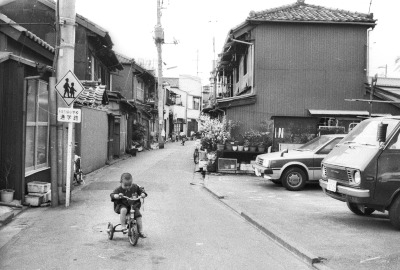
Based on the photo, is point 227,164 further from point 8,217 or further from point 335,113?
A: point 8,217

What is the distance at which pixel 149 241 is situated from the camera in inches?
291

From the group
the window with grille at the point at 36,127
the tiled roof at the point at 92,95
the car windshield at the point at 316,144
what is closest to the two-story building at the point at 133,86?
the tiled roof at the point at 92,95

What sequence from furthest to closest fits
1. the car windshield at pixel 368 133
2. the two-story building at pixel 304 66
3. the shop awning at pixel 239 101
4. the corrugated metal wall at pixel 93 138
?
the two-story building at pixel 304 66 → the shop awning at pixel 239 101 → the corrugated metal wall at pixel 93 138 → the car windshield at pixel 368 133

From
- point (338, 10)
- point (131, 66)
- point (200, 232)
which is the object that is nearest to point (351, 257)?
point (200, 232)

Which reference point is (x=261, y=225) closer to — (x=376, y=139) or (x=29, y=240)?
(x=376, y=139)

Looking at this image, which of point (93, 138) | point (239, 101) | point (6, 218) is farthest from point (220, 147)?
point (6, 218)

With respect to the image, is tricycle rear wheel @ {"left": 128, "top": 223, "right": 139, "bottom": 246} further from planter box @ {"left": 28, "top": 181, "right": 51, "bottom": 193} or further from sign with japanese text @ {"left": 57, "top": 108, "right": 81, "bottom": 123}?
planter box @ {"left": 28, "top": 181, "right": 51, "bottom": 193}

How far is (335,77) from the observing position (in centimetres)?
1992

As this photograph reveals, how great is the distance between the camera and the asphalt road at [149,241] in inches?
242

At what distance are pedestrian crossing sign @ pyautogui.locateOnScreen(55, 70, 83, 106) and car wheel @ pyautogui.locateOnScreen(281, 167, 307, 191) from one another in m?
6.99

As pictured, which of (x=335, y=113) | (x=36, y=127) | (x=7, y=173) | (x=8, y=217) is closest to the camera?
(x=8, y=217)

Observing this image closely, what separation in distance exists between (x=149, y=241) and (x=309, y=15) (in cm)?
1617

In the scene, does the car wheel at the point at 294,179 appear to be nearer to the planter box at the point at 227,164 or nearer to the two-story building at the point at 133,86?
the planter box at the point at 227,164

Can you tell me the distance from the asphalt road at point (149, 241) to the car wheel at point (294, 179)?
10.1 feet
